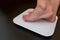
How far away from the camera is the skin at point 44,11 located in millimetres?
473

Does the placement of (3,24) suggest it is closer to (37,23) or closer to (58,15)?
(37,23)

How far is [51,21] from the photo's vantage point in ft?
1.65

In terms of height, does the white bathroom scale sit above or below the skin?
below

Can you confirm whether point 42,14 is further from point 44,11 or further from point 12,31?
point 12,31

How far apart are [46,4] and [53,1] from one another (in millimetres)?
38

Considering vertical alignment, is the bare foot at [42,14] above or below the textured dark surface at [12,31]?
above

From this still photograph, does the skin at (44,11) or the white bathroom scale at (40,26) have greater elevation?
the skin at (44,11)

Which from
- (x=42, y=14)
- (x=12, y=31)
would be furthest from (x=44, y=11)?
(x=12, y=31)

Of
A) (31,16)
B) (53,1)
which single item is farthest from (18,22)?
(53,1)

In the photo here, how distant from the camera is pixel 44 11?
0.48 m

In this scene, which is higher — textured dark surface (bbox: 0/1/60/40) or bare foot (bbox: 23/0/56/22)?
bare foot (bbox: 23/0/56/22)

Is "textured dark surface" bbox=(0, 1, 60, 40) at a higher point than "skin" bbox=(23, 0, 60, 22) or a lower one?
lower

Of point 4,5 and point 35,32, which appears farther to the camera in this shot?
point 4,5

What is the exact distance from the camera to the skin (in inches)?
18.6
